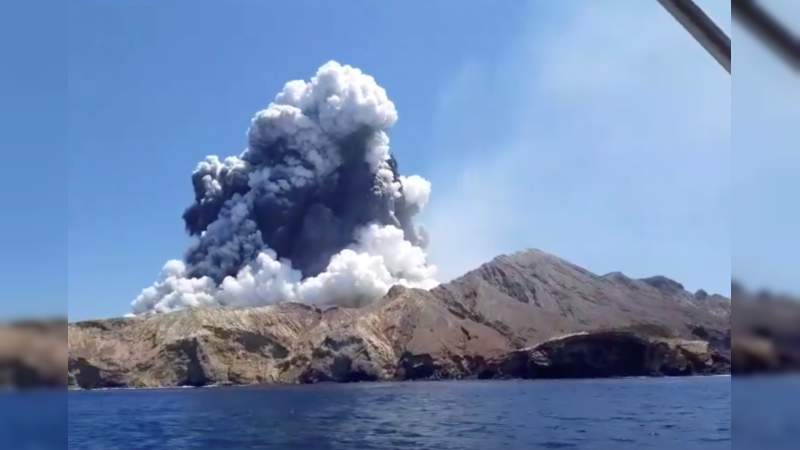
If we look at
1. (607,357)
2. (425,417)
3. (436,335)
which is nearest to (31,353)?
(425,417)

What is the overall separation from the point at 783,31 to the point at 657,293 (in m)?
34.3

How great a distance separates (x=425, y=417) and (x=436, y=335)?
9.65 meters

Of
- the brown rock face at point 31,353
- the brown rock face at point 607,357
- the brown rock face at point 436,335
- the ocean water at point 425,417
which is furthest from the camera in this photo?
the brown rock face at point 436,335

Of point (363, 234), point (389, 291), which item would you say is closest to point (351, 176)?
point (363, 234)

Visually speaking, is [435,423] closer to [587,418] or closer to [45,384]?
[587,418]

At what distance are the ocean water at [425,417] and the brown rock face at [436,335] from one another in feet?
3.34

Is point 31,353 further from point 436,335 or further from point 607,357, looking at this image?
point 436,335

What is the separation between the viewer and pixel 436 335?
112 feet

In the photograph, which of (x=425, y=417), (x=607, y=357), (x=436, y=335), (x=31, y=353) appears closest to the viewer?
(x=31, y=353)

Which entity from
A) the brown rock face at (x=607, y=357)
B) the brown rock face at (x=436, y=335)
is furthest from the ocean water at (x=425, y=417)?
the brown rock face at (x=436, y=335)

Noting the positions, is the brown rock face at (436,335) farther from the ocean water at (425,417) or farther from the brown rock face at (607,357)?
the ocean water at (425,417)

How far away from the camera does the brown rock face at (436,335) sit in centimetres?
3256

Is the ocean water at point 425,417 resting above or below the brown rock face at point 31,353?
below

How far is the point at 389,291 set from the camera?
35.9m
